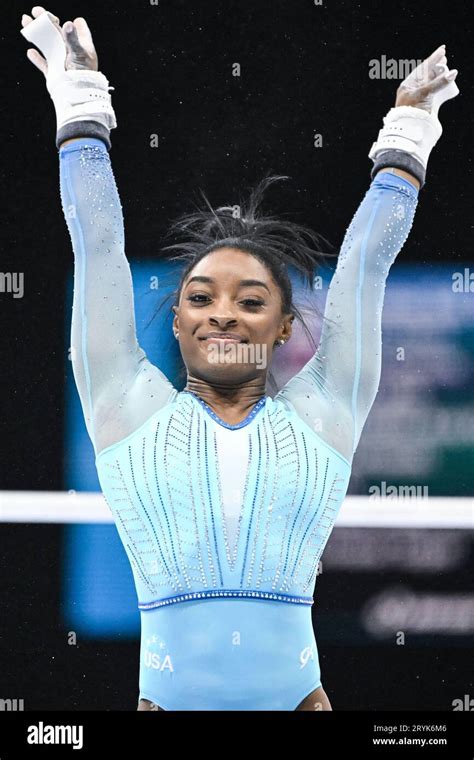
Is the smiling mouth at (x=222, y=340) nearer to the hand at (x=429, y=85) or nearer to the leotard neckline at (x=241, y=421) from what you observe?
the leotard neckline at (x=241, y=421)

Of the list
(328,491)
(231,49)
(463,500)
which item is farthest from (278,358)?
(328,491)

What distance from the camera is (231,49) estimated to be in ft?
10.4

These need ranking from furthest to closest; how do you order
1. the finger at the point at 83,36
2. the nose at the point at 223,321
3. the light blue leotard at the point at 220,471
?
1. the finger at the point at 83,36
2. the nose at the point at 223,321
3. the light blue leotard at the point at 220,471

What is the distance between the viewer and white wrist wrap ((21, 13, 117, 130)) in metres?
2.23

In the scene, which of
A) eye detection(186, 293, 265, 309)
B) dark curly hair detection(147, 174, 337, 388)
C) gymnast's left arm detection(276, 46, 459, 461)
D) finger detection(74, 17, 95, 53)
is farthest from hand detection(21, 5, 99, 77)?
gymnast's left arm detection(276, 46, 459, 461)

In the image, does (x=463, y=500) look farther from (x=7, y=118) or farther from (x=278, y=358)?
(x=7, y=118)

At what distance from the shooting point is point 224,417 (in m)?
2.17

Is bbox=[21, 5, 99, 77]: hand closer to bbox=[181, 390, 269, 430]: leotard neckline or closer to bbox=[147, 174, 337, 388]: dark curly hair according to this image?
bbox=[147, 174, 337, 388]: dark curly hair

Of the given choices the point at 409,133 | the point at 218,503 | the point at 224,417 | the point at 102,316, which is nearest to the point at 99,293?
the point at 102,316

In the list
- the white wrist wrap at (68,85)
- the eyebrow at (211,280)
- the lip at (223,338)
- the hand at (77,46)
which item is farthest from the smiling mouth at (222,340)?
the hand at (77,46)

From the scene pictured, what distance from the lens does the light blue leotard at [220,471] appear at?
80.9 inches

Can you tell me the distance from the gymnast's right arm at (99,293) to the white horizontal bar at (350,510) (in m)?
0.94

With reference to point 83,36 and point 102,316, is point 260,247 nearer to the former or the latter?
point 102,316

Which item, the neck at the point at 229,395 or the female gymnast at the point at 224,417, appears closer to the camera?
the female gymnast at the point at 224,417
